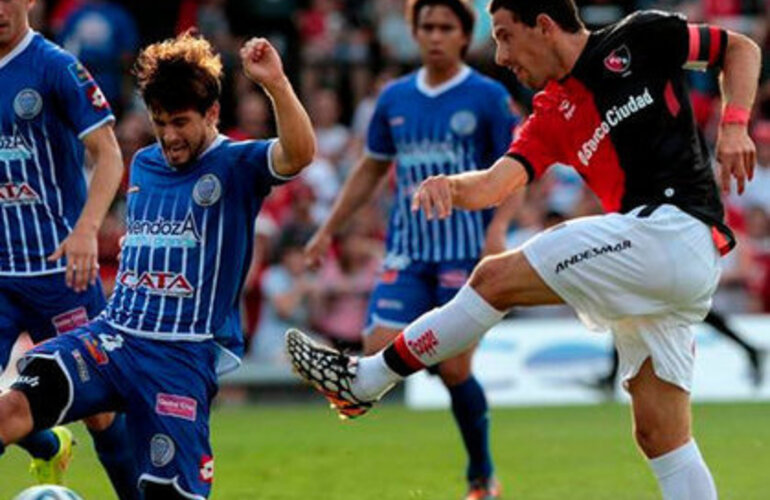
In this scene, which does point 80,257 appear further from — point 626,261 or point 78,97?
point 626,261

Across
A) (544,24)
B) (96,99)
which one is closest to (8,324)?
(96,99)

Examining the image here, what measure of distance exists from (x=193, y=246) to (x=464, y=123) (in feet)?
11.2

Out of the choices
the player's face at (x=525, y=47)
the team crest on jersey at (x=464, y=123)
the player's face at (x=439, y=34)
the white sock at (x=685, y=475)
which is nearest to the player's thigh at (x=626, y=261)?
the white sock at (x=685, y=475)

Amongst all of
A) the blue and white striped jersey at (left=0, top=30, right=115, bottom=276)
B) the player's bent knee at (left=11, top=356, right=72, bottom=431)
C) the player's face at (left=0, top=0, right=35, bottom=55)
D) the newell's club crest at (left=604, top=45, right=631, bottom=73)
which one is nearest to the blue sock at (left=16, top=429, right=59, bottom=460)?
the blue and white striped jersey at (left=0, top=30, right=115, bottom=276)

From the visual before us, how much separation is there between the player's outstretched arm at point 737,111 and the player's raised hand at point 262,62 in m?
1.79

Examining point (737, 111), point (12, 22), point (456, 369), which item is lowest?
point (456, 369)

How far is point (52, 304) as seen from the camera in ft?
27.9

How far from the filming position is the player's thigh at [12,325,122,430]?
722cm

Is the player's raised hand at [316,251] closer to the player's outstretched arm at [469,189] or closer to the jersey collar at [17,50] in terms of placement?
the jersey collar at [17,50]

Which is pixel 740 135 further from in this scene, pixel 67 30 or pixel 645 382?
pixel 67 30

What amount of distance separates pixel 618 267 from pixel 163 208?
1.93 meters

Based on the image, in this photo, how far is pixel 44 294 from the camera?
8.48 meters

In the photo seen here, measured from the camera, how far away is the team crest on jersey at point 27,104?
27.3ft

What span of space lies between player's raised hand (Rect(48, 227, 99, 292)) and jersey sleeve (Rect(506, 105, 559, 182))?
6.03 feet
